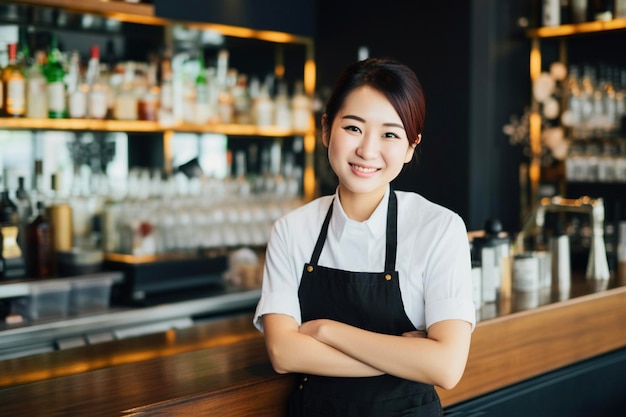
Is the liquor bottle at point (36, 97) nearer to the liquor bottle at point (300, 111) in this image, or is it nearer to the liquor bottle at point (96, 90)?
the liquor bottle at point (96, 90)

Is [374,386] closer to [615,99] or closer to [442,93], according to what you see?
[442,93]

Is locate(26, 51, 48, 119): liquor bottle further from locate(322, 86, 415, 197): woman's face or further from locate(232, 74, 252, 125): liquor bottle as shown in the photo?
locate(322, 86, 415, 197): woman's face

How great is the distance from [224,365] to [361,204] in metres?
0.53

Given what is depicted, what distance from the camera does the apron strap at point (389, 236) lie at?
175 centimetres

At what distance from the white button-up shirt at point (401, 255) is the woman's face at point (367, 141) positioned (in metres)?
0.09

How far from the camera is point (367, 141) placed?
1.72m

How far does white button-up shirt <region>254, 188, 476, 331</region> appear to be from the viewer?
5.63 ft

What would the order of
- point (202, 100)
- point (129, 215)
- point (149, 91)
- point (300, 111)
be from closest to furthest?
point (129, 215) < point (149, 91) < point (202, 100) < point (300, 111)

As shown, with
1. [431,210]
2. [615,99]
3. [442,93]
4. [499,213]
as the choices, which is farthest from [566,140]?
[431,210]

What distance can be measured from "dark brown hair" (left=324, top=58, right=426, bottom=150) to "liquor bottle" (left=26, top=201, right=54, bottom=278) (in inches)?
82.9

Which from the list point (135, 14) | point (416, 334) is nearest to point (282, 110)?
point (135, 14)

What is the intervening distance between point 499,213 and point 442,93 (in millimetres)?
755

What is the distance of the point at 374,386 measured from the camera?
1739mm

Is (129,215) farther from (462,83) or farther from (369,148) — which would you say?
(369,148)
